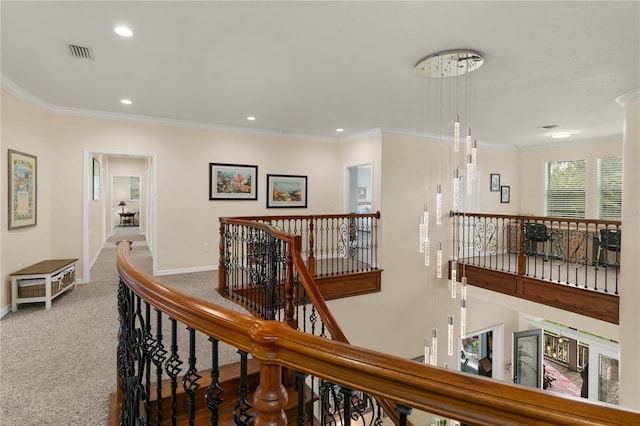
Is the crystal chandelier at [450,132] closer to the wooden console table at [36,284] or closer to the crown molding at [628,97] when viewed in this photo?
the crown molding at [628,97]

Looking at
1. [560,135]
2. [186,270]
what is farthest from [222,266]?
[560,135]

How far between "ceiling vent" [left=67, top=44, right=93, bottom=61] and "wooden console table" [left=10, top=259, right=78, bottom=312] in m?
2.66

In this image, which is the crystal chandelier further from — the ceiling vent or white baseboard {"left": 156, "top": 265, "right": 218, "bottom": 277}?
white baseboard {"left": 156, "top": 265, "right": 218, "bottom": 277}

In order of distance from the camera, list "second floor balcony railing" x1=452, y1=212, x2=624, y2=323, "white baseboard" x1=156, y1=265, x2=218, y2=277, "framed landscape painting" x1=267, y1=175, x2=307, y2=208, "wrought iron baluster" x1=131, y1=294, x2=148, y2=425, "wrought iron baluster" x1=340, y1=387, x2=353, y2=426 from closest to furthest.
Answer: "wrought iron baluster" x1=340, y1=387, x2=353, y2=426 → "wrought iron baluster" x1=131, y1=294, x2=148, y2=425 → "second floor balcony railing" x1=452, y1=212, x2=624, y2=323 → "white baseboard" x1=156, y1=265, x2=218, y2=277 → "framed landscape painting" x1=267, y1=175, x2=307, y2=208

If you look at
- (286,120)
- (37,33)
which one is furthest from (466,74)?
(37,33)

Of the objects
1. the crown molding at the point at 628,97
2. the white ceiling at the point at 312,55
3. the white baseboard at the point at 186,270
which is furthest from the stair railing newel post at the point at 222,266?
the crown molding at the point at 628,97

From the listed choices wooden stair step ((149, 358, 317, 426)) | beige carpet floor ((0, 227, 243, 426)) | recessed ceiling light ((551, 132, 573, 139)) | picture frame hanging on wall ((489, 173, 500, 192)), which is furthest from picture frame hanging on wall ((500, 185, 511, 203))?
wooden stair step ((149, 358, 317, 426))

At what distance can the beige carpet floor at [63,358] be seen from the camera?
213 cm

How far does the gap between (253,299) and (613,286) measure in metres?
5.31

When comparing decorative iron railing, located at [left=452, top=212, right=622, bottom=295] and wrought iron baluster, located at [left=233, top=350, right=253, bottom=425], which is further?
decorative iron railing, located at [left=452, top=212, right=622, bottom=295]

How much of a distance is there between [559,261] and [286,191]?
5602mm

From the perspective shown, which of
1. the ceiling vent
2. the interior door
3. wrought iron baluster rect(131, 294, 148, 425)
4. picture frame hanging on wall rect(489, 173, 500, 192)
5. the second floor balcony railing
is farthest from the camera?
the interior door

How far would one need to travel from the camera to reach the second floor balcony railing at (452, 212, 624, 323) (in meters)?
4.68

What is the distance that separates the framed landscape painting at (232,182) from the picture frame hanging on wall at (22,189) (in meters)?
2.45
